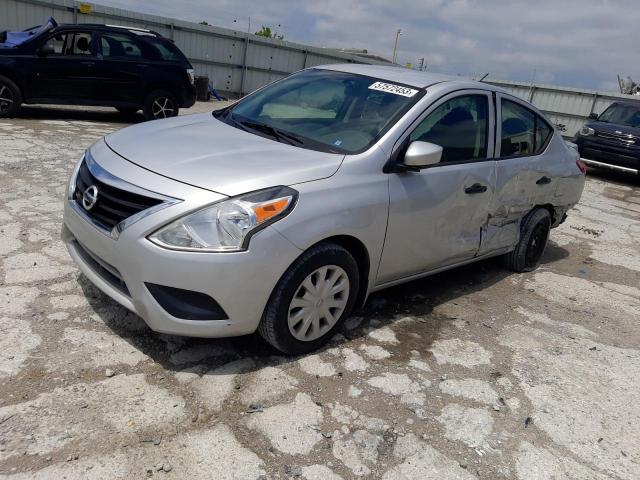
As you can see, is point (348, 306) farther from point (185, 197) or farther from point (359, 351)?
point (185, 197)

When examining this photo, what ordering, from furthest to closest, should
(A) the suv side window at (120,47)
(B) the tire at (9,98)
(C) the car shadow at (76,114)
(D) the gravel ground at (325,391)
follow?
(C) the car shadow at (76,114), (A) the suv side window at (120,47), (B) the tire at (9,98), (D) the gravel ground at (325,391)

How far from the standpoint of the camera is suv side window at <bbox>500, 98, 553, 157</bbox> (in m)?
4.43

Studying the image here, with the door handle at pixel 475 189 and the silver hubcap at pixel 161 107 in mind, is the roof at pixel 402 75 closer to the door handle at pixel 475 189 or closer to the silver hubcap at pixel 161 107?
the door handle at pixel 475 189

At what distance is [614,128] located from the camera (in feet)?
39.3

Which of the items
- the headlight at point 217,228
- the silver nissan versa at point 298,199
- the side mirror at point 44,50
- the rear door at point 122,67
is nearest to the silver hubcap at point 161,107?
the rear door at point 122,67

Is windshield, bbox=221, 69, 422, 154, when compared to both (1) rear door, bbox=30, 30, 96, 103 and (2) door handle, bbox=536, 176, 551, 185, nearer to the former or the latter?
(2) door handle, bbox=536, 176, 551, 185

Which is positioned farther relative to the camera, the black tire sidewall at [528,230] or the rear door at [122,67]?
the rear door at [122,67]

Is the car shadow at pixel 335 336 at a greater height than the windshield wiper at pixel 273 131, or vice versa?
the windshield wiper at pixel 273 131

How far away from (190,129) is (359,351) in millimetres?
1829

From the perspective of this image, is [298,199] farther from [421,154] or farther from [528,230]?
[528,230]

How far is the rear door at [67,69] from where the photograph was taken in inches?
358

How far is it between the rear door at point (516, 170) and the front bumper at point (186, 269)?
2187mm

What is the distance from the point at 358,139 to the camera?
3451 millimetres

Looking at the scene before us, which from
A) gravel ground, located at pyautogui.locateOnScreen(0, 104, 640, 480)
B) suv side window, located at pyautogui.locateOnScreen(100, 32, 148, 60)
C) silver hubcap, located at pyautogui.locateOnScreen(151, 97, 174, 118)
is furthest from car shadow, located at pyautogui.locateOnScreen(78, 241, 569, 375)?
silver hubcap, located at pyautogui.locateOnScreen(151, 97, 174, 118)
